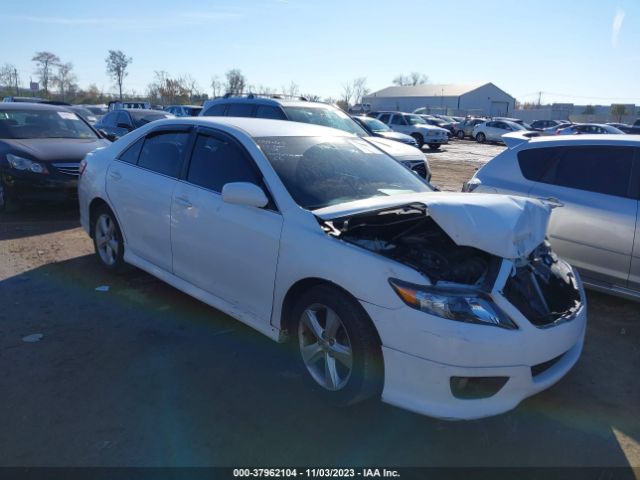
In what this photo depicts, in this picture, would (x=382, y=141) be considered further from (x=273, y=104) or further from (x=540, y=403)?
(x=540, y=403)

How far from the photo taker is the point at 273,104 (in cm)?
977

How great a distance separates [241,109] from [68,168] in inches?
151

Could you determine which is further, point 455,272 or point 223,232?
point 223,232

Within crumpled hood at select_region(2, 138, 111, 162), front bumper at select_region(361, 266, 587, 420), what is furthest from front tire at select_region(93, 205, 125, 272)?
front bumper at select_region(361, 266, 587, 420)

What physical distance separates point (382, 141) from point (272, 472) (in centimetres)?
775

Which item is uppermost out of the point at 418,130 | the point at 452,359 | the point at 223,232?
the point at 418,130

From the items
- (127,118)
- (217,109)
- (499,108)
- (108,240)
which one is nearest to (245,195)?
(108,240)

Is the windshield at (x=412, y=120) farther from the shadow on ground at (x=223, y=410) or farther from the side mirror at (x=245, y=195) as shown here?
the side mirror at (x=245, y=195)

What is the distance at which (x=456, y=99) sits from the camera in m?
80.9

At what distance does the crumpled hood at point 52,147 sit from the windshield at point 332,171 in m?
5.15

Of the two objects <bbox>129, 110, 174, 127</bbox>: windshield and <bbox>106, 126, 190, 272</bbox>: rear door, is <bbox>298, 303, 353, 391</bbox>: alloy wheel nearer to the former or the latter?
<bbox>106, 126, 190, 272</bbox>: rear door

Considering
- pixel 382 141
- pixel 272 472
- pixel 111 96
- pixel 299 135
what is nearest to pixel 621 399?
pixel 272 472

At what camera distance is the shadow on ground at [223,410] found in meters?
2.80

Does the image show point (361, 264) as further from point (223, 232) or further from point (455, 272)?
point (223, 232)
